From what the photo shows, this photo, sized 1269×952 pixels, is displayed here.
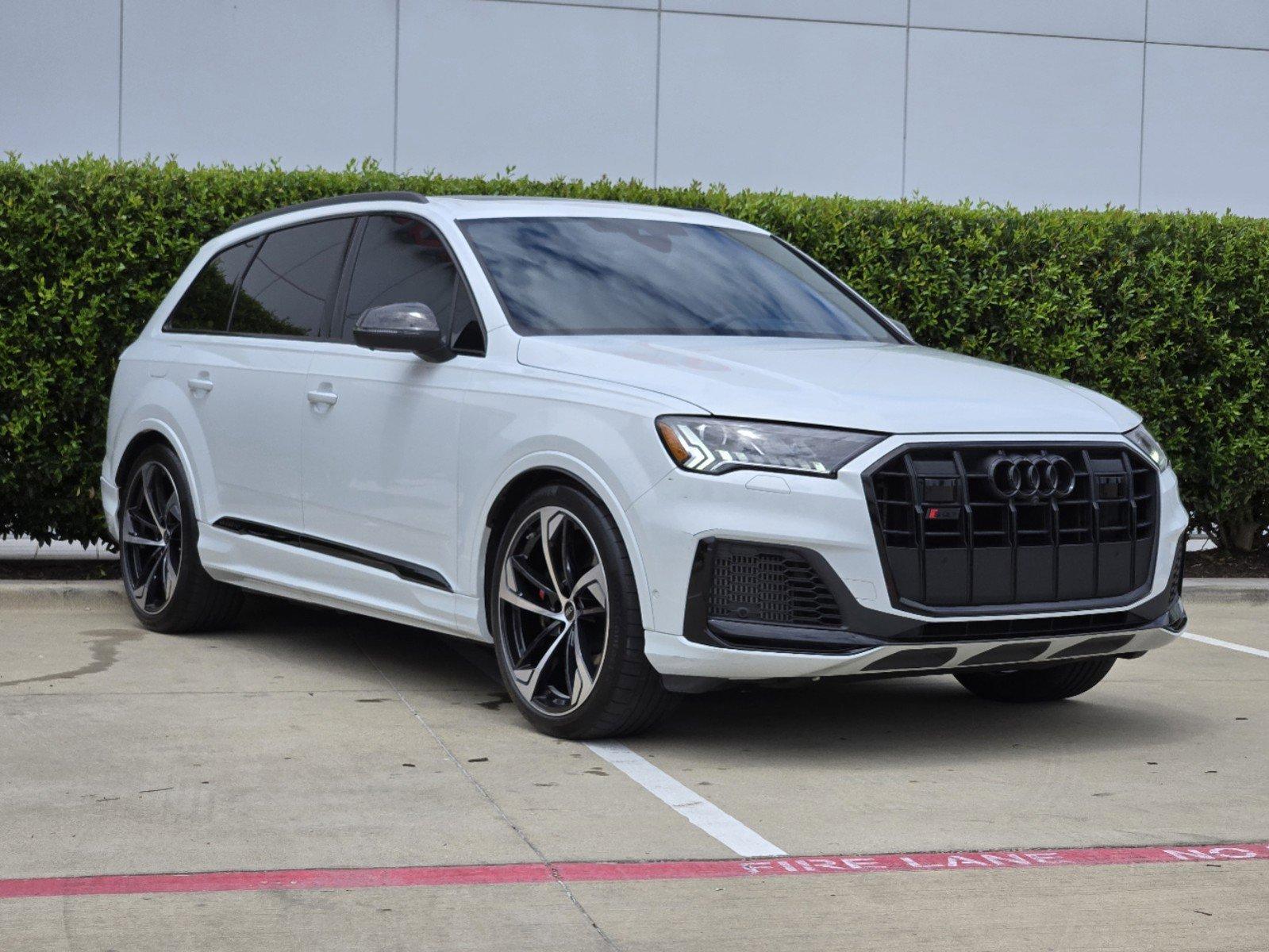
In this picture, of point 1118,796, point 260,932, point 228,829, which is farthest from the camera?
point 1118,796

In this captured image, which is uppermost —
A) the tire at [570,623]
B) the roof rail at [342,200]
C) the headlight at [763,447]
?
the roof rail at [342,200]

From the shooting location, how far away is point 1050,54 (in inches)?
594

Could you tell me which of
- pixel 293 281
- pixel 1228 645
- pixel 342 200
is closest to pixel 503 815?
pixel 293 281

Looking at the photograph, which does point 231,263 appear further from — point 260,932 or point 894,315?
point 260,932

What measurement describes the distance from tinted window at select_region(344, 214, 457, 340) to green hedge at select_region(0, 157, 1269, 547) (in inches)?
105

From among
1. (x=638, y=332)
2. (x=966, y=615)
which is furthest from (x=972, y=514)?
(x=638, y=332)

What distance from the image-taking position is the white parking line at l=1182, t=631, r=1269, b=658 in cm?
830

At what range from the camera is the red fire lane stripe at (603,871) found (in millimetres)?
4199

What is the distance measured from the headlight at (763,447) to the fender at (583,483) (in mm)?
284

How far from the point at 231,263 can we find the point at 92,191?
5.45 ft

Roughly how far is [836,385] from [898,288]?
4.69m

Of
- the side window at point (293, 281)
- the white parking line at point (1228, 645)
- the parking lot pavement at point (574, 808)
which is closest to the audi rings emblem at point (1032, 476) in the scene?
the parking lot pavement at point (574, 808)

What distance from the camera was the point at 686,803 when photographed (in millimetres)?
5094

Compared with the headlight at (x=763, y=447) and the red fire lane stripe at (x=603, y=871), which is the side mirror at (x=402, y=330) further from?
the red fire lane stripe at (x=603, y=871)
